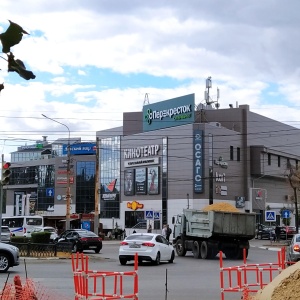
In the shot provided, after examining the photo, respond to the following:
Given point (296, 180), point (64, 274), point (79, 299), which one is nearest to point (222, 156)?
point (296, 180)

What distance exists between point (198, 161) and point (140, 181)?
9.94 meters

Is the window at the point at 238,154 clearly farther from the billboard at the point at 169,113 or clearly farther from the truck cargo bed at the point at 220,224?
the truck cargo bed at the point at 220,224

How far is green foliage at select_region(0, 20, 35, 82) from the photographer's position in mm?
3318

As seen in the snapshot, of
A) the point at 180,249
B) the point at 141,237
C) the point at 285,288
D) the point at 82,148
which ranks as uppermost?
the point at 82,148

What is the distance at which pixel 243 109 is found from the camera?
80.2 metres

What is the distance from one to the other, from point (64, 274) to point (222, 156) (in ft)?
183

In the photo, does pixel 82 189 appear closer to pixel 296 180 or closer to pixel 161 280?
pixel 296 180

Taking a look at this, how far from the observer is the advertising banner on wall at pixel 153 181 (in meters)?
76.9

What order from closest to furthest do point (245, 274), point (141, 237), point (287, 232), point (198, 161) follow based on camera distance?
point (245, 274)
point (141, 237)
point (287, 232)
point (198, 161)

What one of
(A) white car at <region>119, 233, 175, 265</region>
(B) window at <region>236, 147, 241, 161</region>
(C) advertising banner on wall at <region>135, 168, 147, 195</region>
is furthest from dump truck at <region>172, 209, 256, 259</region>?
(B) window at <region>236, 147, 241, 161</region>

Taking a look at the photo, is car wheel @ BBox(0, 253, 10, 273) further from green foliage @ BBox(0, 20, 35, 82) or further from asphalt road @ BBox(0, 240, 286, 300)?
green foliage @ BBox(0, 20, 35, 82)

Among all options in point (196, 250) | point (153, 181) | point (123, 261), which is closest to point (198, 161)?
point (153, 181)

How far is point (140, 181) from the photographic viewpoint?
79125 mm

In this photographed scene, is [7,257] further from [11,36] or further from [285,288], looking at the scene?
[11,36]
